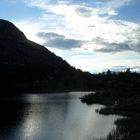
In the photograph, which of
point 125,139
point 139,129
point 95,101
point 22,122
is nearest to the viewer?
point 125,139

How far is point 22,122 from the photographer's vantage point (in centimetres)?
9431

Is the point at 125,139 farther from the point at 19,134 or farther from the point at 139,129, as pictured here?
the point at 19,134

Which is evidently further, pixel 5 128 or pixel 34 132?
pixel 5 128

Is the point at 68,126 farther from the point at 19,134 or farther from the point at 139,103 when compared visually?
the point at 139,103

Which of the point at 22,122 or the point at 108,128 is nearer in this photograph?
the point at 108,128

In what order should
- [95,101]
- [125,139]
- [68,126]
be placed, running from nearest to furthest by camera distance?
[125,139]
[68,126]
[95,101]

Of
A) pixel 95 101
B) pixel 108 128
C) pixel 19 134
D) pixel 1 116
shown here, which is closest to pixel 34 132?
pixel 19 134

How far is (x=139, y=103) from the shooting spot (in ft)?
363

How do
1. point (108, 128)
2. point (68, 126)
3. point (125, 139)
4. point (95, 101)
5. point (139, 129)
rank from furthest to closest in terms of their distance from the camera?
point (95, 101)
point (68, 126)
point (108, 128)
point (139, 129)
point (125, 139)

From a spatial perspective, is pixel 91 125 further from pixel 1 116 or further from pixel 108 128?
pixel 1 116

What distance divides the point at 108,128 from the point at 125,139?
23289 mm

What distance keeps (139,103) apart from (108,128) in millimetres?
35708

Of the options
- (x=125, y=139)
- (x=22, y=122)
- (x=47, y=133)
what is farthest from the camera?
(x=22, y=122)

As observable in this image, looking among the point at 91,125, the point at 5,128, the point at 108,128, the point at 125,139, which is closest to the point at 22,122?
the point at 5,128
